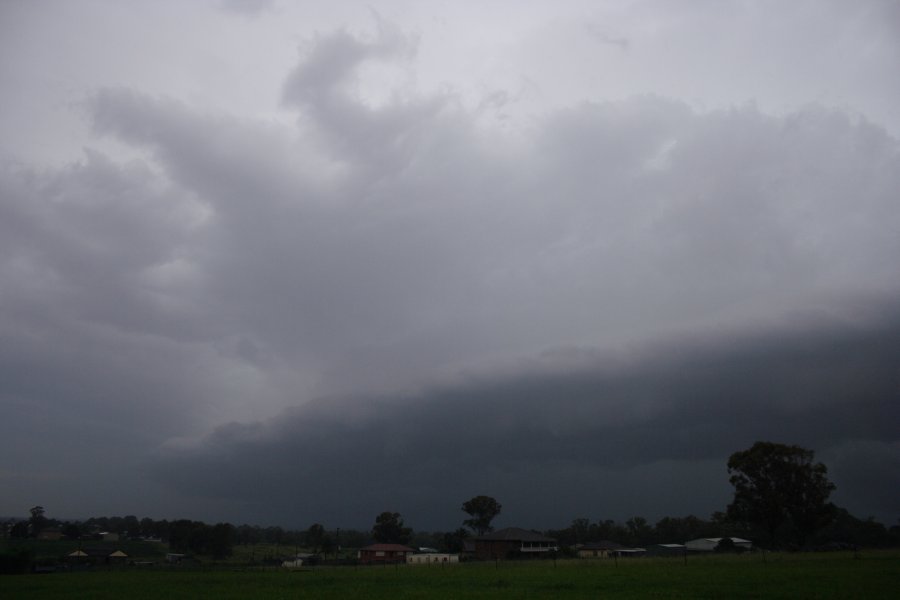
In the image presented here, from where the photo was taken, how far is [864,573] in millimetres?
37688

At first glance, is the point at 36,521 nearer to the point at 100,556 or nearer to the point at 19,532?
the point at 19,532

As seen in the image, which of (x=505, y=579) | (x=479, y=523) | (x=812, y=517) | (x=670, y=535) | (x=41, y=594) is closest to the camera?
(x=41, y=594)

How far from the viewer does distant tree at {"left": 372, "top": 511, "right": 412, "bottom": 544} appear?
135 m

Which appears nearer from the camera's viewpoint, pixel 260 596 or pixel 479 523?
pixel 260 596

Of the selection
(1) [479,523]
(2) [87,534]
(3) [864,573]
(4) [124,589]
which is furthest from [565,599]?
(2) [87,534]

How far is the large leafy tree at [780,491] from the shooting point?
8212 centimetres

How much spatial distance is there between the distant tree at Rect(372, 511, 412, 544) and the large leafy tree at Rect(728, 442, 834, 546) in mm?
70908

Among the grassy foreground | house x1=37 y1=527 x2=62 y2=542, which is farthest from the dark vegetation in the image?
the grassy foreground

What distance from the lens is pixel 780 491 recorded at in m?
83.2

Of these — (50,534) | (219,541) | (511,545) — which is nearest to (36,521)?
(50,534)

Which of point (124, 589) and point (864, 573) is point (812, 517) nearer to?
point (864, 573)

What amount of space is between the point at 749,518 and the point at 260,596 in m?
69.5

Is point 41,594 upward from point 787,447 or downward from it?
downward

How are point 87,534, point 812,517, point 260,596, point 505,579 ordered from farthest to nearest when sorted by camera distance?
1. point 87,534
2. point 812,517
3. point 505,579
4. point 260,596
